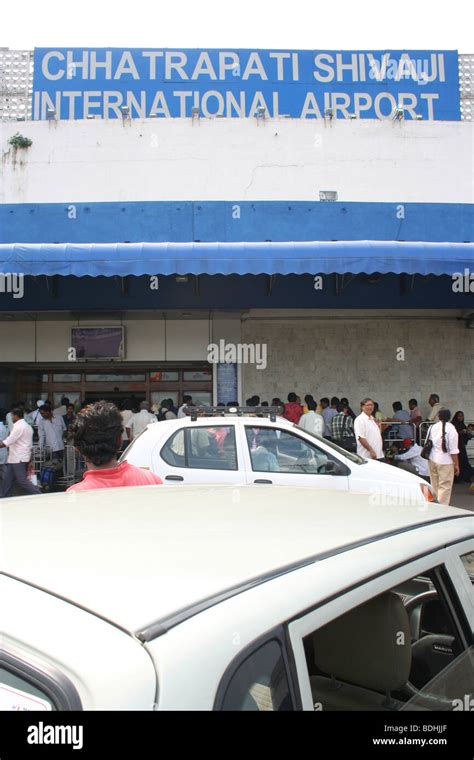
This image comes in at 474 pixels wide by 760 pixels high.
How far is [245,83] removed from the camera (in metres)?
15.2

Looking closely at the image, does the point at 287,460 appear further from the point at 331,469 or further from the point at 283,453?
the point at 331,469

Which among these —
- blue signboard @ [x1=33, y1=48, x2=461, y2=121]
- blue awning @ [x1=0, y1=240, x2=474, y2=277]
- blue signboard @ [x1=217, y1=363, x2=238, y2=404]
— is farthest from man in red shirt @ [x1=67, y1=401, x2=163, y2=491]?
blue signboard @ [x1=33, y1=48, x2=461, y2=121]

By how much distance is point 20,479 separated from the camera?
30.7ft

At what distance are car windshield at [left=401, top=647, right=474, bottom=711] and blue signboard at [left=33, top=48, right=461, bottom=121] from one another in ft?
49.3

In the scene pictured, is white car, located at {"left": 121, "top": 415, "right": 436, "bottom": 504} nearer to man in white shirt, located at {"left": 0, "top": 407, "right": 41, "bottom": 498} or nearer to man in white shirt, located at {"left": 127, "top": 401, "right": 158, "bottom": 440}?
man in white shirt, located at {"left": 0, "top": 407, "right": 41, "bottom": 498}

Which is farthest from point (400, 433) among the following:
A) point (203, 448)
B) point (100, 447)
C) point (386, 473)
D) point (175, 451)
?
point (100, 447)

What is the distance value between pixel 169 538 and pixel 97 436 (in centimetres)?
162

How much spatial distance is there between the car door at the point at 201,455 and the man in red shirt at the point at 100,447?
3278mm

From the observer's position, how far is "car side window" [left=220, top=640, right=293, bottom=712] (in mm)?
1166

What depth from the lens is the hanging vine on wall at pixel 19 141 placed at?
1434cm

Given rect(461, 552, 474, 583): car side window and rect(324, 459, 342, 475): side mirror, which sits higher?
rect(461, 552, 474, 583): car side window
